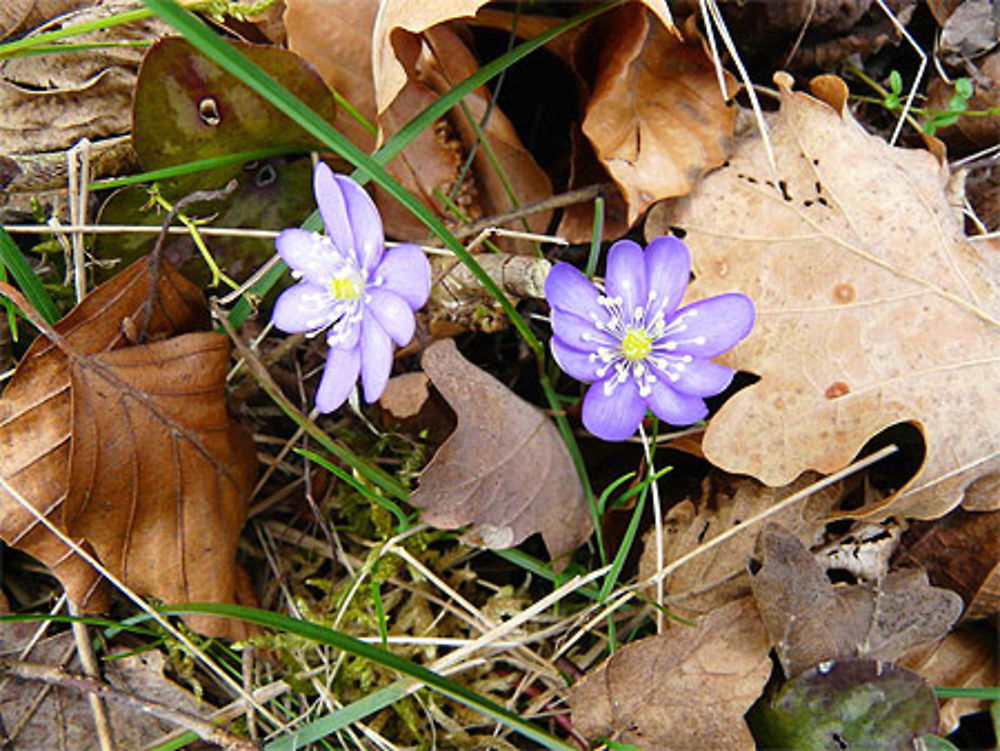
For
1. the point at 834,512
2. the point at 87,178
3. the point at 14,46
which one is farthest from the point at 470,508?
the point at 14,46

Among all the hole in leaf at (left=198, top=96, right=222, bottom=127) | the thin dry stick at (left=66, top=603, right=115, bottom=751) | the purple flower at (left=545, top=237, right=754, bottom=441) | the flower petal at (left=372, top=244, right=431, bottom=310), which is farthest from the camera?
the thin dry stick at (left=66, top=603, right=115, bottom=751)

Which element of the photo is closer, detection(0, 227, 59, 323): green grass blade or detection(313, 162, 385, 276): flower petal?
detection(313, 162, 385, 276): flower petal

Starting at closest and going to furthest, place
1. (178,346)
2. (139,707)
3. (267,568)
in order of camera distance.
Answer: (178,346) < (139,707) < (267,568)

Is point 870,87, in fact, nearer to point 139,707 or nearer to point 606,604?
point 606,604

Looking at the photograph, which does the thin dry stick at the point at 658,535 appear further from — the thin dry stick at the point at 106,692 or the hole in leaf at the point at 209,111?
the hole in leaf at the point at 209,111

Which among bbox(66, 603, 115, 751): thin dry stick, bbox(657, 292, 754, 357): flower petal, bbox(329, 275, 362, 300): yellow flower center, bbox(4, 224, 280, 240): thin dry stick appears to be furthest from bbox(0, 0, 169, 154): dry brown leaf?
bbox(657, 292, 754, 357): flower petal

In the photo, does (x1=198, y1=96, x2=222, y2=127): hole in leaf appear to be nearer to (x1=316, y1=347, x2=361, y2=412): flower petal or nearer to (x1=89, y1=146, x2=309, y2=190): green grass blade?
(x1=89, y1=146, x2=309, y2=190): green grass blade

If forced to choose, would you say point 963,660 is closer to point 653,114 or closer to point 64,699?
point 653,114

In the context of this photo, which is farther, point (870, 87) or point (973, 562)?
point (870, 87)
